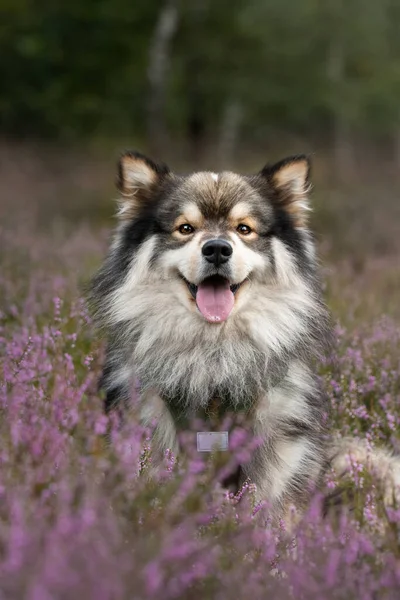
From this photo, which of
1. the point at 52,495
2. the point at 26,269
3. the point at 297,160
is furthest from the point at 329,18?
the point at 52,495

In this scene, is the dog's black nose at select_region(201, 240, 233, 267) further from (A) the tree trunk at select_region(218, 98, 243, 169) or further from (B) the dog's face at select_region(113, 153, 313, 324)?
(A) the tree trunk at select_region(218, 98, 243, 169)

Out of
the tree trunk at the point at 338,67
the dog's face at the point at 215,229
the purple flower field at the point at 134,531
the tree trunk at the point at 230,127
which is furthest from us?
the tree trunk at the point at 338,67

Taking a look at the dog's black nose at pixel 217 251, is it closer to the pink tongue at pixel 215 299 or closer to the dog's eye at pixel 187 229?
the pink tongue at pixel 215 299

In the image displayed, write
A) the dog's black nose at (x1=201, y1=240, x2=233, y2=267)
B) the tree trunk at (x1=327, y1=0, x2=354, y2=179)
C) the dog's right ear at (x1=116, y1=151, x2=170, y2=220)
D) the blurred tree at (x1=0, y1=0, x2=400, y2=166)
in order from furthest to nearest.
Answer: the tree trunk at (x1=327, y1=0, x2=354, y2=179), the blurred tree at (x1=0, y1=0, x2=400, y2=166), the dog's right ear at (x1=116, y1=151, x2=170, y2=220), the dog's black nose at (x1=201, y1=240, x2=233, y2=267)

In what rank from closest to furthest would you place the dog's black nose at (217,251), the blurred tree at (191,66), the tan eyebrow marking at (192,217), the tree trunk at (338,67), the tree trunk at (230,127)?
the dog's black nose at (217,251) < the tan eyebrow marking at (192,217) < the blurred tree at (191,66) < the tree trunk at (230,127) < the tree trunk at (338,67)

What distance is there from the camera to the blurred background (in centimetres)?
1844

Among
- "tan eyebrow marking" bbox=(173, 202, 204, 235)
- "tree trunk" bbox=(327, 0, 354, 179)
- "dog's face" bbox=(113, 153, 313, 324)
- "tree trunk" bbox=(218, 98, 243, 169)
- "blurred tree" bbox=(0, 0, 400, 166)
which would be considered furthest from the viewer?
"tree trunk" bbox=(327, 0, 354, 179)

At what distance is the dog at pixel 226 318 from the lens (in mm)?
3543

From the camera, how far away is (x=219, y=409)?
3.59 m

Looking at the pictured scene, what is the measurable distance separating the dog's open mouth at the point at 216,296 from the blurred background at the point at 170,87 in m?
11.4

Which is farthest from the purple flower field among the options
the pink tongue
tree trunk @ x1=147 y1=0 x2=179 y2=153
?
tree trunk @ x1=147 y1=0 x2=179 y2=153

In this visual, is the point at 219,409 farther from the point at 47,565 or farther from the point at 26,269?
the point at 26,269

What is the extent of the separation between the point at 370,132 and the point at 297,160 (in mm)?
26634

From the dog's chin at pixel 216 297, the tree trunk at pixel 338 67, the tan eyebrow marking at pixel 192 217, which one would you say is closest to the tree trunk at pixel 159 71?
the tree trunk at pixel 338 67
